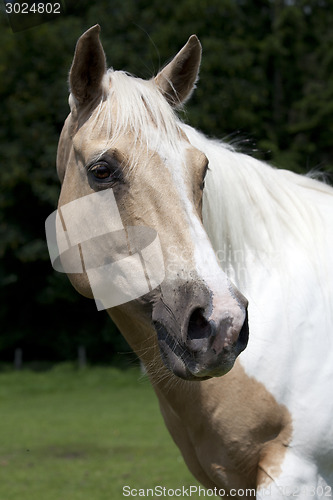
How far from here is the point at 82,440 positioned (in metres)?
11.1

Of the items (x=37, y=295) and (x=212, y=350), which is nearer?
(x=212, y=350)

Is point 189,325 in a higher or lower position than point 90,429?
higher

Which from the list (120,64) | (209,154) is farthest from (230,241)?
(120,64)

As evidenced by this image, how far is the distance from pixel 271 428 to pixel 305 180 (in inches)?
61.7

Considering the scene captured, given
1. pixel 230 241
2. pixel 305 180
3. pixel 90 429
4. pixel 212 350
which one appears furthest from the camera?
pixel 90 429

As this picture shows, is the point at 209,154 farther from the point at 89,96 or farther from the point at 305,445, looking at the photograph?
the point at 305,445

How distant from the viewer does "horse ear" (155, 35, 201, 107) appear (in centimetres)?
309

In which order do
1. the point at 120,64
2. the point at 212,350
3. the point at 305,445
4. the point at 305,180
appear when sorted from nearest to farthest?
the point at 212,350 < the point at 305,445 < the point at 305,180 < the point at 120,64

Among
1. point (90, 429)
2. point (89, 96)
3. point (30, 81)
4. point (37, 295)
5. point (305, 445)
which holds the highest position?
point (89, 96)

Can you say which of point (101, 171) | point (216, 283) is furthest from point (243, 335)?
point (101, 171)

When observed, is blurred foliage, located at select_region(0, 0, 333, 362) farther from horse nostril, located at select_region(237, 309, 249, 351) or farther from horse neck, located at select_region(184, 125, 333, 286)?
horse nostril, located at select_region(237, 309, 249, 351)

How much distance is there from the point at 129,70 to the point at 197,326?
59.7ft

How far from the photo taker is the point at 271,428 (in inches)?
115

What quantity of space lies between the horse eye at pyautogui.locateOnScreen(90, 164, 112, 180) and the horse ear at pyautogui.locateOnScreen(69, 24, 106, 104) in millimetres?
420
